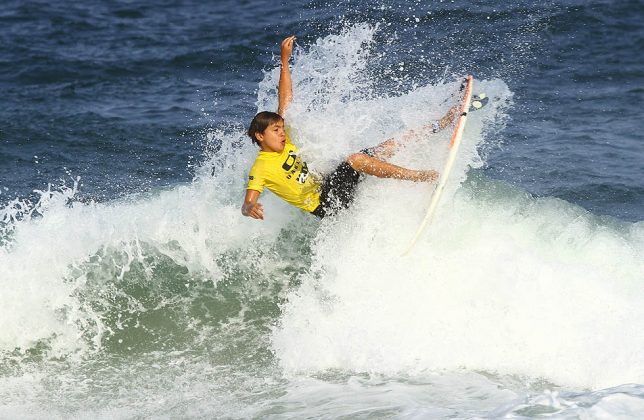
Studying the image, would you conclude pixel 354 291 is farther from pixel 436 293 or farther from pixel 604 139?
pixel 604 139

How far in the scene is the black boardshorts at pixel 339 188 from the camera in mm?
7941

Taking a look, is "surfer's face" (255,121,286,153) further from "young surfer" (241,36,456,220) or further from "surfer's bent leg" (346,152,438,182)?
"surfer's bent leg" (346,152,438,182)

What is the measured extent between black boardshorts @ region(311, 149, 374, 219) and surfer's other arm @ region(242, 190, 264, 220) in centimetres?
95

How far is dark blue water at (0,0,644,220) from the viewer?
38.5 feet

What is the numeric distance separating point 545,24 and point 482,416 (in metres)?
11.8

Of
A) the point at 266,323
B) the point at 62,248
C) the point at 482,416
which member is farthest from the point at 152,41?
the point at 482,416

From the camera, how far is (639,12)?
55.1 ft

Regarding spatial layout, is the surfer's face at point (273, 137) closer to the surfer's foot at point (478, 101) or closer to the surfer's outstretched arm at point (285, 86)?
the surfer's outstretched arm at point (285, 86)

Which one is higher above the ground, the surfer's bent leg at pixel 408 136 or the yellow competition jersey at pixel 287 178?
the surfer's bent leg at pixel 408 136

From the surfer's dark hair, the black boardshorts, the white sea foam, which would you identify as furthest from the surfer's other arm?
the white sea foam

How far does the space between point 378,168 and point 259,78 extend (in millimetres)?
7900

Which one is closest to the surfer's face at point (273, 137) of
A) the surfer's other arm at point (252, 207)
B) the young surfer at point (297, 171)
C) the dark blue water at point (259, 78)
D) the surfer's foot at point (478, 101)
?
the young surfer at point (297, 171)

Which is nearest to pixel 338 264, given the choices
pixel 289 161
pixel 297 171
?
pixel 297 171

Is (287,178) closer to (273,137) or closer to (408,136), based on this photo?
(273,137)
